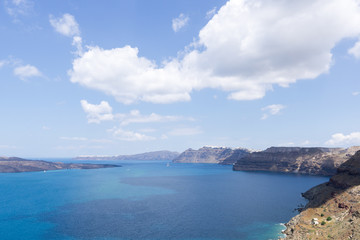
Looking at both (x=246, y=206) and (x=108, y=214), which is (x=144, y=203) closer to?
(x=108, y=214)

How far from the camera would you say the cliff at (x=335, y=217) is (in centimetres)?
7181

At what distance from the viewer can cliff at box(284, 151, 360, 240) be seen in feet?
236

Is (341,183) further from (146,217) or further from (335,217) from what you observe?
(146,217)

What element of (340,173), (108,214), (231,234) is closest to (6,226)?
(108,214)

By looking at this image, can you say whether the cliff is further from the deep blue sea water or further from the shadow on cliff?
the deep blue sea water

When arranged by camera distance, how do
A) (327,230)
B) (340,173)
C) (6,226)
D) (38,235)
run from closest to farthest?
(327,230) < (38,235) < (6,226) < (340,173)

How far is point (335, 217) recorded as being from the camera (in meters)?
84.9

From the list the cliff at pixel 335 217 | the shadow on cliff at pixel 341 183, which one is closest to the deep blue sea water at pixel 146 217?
the cliff at pixel 335 217

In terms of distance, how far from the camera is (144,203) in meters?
144

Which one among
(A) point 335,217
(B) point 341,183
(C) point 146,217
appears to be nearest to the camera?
(A) point 335,217

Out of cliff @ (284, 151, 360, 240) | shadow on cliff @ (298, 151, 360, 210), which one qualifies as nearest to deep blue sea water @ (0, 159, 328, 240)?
cliff @ (284, 151, 360, 240)

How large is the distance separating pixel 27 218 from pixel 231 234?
10081 cm

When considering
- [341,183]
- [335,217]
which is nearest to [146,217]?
[335,217]

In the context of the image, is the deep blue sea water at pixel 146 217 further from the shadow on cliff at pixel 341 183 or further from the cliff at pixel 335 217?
the shadow on cliff at pixel 341 183
